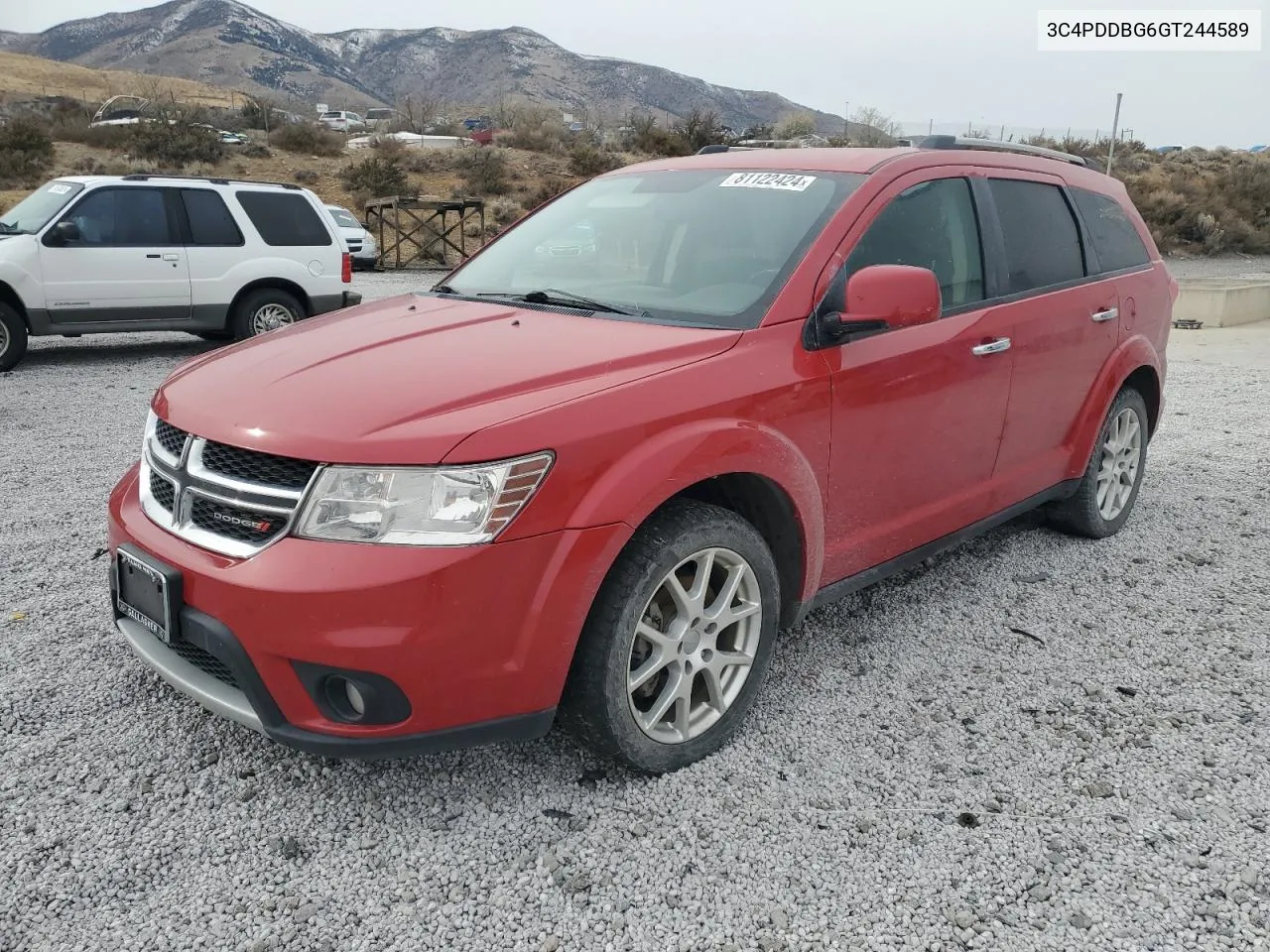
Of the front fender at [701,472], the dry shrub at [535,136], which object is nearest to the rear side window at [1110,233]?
the front fender at [701,472]

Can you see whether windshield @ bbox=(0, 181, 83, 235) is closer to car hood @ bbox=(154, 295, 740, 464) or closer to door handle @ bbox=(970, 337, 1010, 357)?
car hood @ bbox=(154, 295, 740, 464)

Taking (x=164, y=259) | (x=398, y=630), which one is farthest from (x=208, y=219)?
(x=398, y=630)

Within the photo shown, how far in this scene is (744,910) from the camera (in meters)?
2.25

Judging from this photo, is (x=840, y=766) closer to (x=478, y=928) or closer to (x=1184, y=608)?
(x=478, y=928)

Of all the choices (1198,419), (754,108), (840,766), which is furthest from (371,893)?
(754,108)

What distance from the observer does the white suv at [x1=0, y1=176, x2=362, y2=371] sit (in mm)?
9148

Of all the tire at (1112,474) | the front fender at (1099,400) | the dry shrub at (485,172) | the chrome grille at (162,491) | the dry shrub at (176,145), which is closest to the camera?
the chrome grille at (162,491)

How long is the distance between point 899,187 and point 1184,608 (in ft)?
7.12

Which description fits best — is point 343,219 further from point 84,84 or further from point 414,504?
point 84,84

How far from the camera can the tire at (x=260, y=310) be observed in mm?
10117

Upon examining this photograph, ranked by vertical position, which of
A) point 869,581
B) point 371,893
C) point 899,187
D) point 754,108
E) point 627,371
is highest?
point 754,108

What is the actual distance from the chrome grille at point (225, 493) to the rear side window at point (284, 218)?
27.4 feet

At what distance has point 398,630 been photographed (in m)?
2.19

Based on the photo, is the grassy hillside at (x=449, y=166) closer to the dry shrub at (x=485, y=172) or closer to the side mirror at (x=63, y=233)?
the dry shrub at (x=485, y=172)
